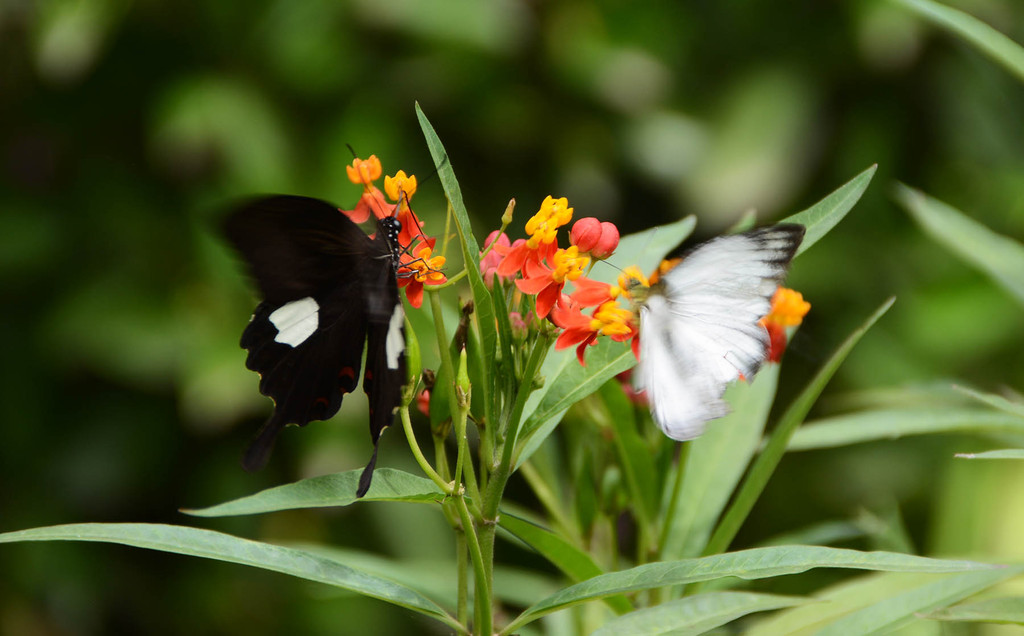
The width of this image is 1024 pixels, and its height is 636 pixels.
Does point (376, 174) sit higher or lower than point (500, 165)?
lower

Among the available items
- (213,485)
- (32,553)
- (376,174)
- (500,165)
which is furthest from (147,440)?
(376,174)

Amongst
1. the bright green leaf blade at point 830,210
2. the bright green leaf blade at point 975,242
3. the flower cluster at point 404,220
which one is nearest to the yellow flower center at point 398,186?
the flower cluster at point 404,220

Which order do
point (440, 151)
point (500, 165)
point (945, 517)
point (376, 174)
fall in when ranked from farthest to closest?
1. point (500, 165)
2. point (945, 517)
3. point (376, 174)
4. point (440, 151)

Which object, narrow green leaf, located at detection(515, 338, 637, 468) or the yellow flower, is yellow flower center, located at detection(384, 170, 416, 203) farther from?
narrow green leaf, located at detection(515, 338, 637, 468)

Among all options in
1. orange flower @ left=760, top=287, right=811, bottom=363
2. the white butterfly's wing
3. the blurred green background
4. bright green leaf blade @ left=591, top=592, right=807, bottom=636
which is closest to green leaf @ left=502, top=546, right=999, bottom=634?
bright green leaf blade @ left=591, top=592, right=807, bottom=636

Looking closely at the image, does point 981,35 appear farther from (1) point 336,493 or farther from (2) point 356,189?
(2) point 356,189

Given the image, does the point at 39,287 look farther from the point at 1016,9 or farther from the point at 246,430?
the point at 1016,9

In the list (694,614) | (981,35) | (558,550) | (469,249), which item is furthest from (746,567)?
(981,35)
